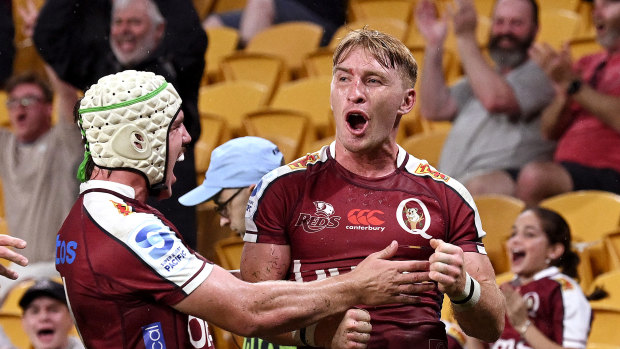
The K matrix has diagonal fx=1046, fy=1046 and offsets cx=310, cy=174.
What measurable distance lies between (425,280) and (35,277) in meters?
3.55

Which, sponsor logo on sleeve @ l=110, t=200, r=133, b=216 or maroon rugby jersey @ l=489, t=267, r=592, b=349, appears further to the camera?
maroon rugby jersey @ l=489, t=267, r=592, b=349

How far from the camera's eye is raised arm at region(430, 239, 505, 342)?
110 inches

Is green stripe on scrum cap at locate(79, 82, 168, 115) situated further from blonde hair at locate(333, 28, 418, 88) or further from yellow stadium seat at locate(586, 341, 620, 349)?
yellow stadium seat at locate(586, 341, 620, 349)

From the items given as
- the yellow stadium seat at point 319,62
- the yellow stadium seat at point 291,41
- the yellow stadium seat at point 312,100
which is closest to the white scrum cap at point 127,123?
the yellow stadium seat at point 312,100

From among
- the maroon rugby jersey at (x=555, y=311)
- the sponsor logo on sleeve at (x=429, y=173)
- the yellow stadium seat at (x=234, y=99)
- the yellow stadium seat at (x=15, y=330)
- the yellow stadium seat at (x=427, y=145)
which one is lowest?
the yellow stadium seat at (x=15, y=330)

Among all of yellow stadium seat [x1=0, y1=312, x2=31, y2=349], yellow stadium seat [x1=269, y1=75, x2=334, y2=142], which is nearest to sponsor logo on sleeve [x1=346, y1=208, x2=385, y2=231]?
yellow stadium seat [x1=0, y1=312, x2=31, y2=349]

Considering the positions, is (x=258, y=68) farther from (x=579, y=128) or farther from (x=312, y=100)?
(x=579, y=128)

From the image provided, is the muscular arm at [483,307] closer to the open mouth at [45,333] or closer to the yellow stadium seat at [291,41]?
the open mouth at [45,333]

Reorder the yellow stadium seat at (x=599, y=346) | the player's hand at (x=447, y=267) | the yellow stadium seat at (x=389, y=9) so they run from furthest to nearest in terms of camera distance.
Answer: the yellow stadium seat at (x=389, y=9), the yellow stadium seat at (x=599, y=346), the player's hand at (x=447, y=267)

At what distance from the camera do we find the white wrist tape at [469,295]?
2.88m

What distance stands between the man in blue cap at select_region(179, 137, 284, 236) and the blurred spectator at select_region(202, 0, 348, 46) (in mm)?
4791

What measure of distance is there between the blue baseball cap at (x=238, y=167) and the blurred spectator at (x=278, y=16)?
188 inches

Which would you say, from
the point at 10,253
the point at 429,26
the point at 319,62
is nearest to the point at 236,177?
the point at 10,253

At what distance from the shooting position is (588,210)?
18.8ft
